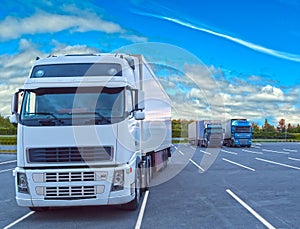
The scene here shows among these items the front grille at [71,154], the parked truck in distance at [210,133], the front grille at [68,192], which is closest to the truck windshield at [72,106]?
the front grille at [71,154]

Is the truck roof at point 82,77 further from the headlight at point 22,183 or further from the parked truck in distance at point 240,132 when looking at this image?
the parked truck in distance at point 240,132

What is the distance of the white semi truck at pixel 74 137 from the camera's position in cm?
755

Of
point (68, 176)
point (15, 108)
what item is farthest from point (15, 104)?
point (68, 176)

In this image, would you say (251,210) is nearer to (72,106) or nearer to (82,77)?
(72,106)

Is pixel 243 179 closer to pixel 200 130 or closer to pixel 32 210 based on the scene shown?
pixel 32 210

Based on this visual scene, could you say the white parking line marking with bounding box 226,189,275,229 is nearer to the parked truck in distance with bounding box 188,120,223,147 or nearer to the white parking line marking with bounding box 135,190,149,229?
the white parking line marking with bounding box 135,190,149,229

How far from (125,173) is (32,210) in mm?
2814

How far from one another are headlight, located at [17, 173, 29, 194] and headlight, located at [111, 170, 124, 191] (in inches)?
65.0

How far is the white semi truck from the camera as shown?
24.8 ft

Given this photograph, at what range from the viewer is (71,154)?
24.8 ft

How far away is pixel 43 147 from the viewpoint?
297 inches

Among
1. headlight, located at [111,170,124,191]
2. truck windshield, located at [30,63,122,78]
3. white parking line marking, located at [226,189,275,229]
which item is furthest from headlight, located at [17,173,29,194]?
white parking line marking, located at [226,189,275,229]

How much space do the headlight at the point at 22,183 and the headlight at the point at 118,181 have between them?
1650 mm

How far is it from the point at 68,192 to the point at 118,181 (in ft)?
3.13
